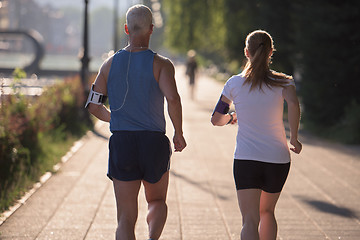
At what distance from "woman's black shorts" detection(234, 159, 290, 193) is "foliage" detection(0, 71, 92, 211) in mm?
3541

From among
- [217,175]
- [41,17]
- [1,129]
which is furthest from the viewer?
[41,17]

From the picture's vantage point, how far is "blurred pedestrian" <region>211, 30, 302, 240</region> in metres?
4.33

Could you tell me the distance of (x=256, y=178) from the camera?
4.35 metres

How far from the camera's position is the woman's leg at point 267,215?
446 centimetres

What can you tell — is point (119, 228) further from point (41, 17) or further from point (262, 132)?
point (41, 17)

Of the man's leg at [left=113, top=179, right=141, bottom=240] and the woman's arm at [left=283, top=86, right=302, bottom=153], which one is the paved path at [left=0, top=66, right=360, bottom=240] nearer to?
the man's leg at [left=113, top=179, right=141, bottom=240]

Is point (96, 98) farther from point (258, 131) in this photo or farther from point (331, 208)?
point (331, 208)

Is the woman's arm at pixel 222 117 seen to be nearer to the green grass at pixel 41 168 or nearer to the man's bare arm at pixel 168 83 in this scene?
the man's bare arm at pixel 168 83

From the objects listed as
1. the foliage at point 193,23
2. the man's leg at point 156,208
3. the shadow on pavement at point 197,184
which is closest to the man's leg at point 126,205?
the man's leg at point 156,208

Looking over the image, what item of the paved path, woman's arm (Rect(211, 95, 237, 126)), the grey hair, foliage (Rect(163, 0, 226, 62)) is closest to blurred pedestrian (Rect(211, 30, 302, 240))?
woman's arm (Rect(211, 95, 237, 126))

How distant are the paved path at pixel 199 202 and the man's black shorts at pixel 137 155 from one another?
170cm

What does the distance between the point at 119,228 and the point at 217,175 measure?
16.8 ft

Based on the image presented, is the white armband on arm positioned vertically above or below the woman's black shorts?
above

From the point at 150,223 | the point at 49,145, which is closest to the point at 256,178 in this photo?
the point at 150,223
